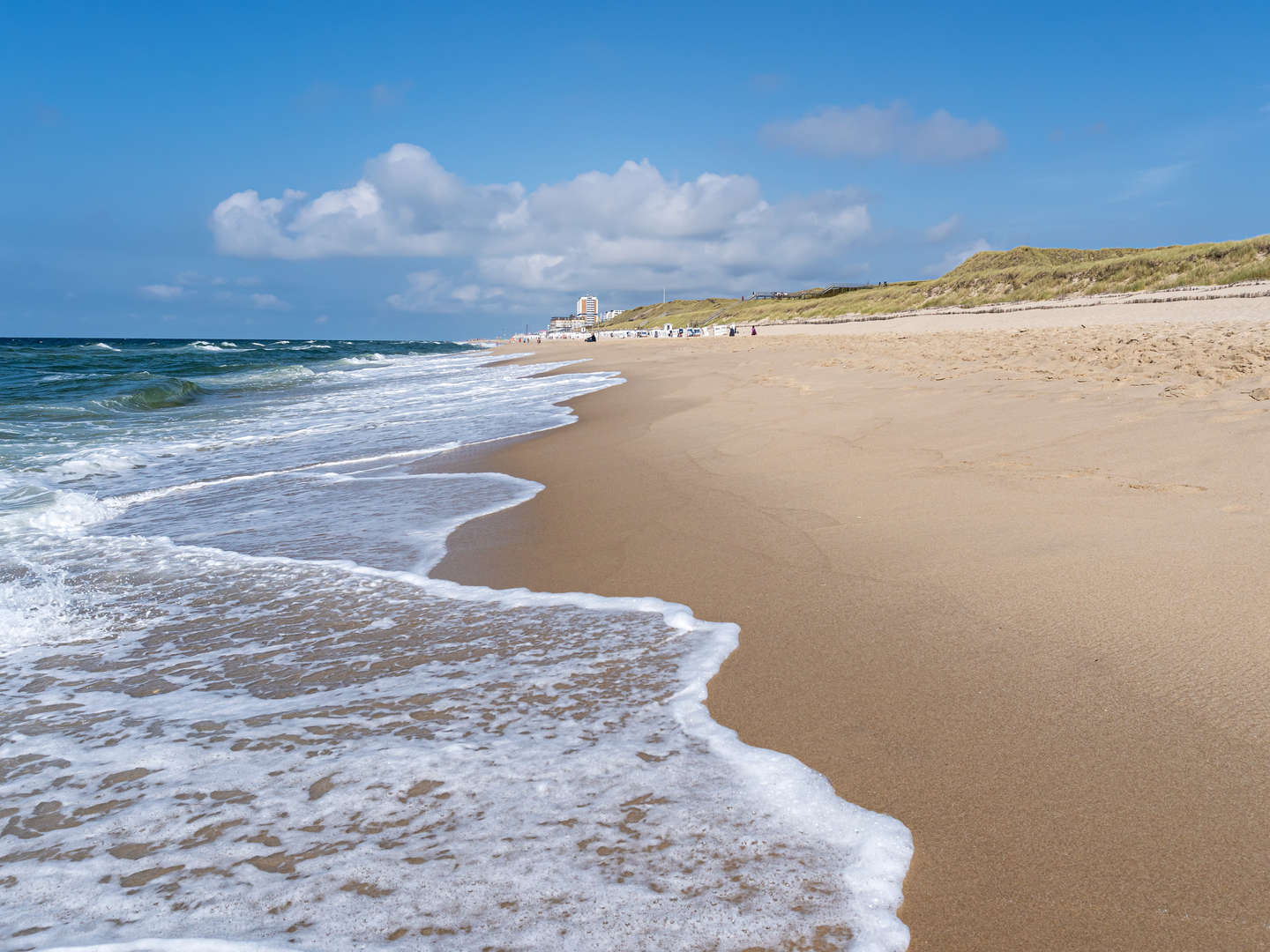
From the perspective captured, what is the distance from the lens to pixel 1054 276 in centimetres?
3362

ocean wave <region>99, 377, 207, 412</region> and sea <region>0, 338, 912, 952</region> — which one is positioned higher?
ocean wave <region>99, 377, 207, 412</region>

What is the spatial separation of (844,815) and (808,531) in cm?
256

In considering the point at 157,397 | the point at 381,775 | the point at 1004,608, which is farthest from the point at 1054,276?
the point at 381,775

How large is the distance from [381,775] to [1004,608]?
2.55 meters

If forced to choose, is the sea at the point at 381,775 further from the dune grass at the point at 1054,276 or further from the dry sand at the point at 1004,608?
the dune grass at the point at 1054,276

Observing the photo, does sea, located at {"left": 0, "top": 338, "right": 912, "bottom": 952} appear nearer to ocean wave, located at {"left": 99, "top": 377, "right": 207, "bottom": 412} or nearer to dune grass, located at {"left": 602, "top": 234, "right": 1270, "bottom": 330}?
ocean wave, located at {"left": 99, "top": 377, "right": 207, "bottom": 412}

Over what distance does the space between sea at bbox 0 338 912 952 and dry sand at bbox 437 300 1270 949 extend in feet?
0.74

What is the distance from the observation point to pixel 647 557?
169 inches

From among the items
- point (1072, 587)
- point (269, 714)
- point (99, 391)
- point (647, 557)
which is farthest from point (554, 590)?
point (99, 391)

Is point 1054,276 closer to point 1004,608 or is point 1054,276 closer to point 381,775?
point 1004,608

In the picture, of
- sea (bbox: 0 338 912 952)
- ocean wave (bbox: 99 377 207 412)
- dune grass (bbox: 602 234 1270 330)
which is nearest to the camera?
sea (bbox: 0 338 912 952)

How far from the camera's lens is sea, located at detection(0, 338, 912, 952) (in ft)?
5.48

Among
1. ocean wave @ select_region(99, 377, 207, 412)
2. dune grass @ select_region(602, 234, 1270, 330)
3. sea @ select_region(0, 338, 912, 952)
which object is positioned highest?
dune grass @ select_region(602, 234, 1270, 330)

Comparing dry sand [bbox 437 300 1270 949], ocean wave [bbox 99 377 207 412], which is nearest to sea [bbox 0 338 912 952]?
dry sand [bbox 437 300 1270 949]
